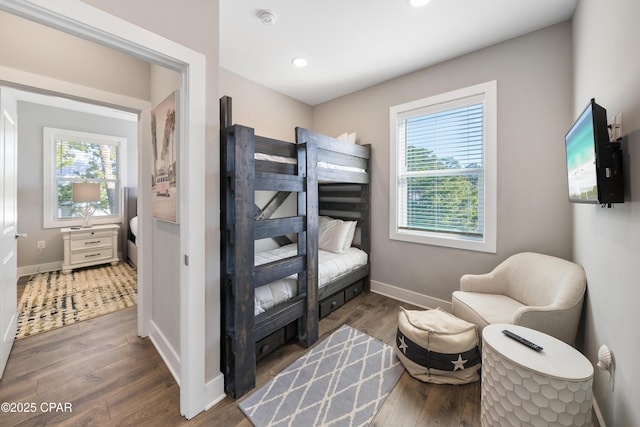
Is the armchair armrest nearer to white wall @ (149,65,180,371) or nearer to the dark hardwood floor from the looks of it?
the dark hardwood floor

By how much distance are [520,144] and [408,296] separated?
1.92 metres

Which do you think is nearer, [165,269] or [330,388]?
[330,388]

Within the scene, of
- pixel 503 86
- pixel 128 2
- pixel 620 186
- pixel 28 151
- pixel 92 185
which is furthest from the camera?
pixel 92 185

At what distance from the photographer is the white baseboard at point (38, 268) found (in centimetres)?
371

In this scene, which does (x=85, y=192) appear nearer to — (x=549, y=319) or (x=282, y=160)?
(x=282, y=160)

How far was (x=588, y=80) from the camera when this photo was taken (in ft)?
5.15

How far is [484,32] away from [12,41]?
3.50 meters

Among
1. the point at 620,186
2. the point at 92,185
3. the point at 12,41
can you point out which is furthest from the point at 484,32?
the point at 92,185

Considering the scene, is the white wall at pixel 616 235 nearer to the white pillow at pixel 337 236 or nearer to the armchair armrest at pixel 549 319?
the armchair armrest at pixel 549 319

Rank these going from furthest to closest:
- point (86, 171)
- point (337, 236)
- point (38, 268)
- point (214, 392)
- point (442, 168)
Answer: point (86, 171) → point (38, 268) → point (337, 236) → point (442, 168) → point (214, 392)

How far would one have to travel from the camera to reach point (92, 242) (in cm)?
412

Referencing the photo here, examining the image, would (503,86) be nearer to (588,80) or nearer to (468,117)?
(468,117)

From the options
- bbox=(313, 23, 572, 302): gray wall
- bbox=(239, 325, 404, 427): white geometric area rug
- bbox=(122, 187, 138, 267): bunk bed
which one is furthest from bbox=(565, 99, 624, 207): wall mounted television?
bbox=(122, 187, 138, 267): bunk bed

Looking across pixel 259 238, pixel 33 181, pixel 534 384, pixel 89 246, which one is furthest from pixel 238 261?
pixel 33 181
